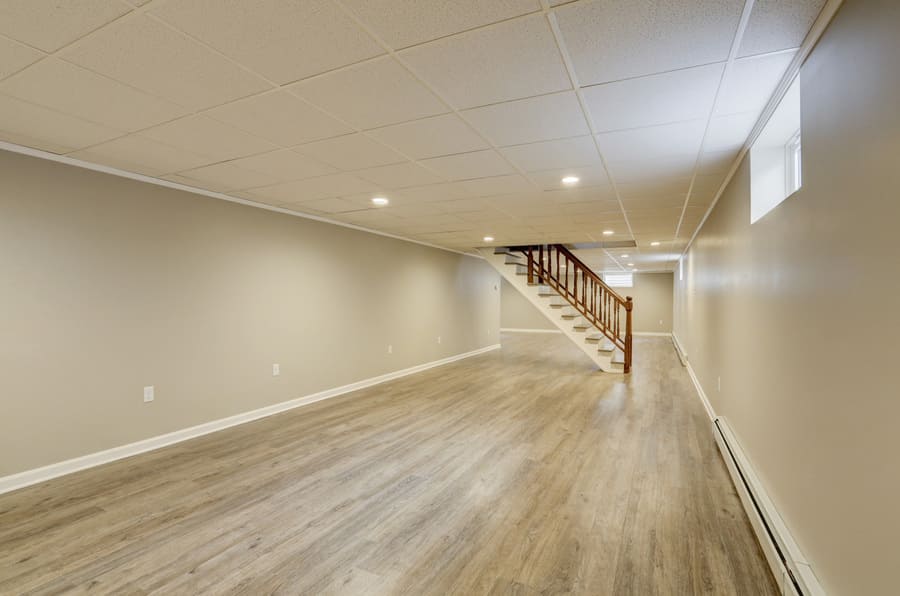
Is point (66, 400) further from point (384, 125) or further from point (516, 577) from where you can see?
point (516, 577)

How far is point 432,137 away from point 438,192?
131 centimetres

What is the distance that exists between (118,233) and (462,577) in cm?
366

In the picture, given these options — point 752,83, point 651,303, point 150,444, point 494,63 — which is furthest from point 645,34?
point 651,303

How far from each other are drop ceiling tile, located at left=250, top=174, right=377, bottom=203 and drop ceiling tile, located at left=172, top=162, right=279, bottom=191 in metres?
0.14

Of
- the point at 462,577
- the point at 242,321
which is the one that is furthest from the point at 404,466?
the point at 242,321

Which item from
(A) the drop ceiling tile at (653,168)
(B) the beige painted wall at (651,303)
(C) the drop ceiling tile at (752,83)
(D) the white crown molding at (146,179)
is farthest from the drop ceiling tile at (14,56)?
(B) the beige painted wall at (651,303)

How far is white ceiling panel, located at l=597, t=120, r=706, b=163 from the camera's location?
246cm

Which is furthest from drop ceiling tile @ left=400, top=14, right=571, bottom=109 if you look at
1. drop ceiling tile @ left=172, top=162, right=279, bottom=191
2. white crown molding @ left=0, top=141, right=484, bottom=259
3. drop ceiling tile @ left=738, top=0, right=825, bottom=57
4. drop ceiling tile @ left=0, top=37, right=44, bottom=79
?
white crown molding @ left=0, top=141, right=484, bottom=259

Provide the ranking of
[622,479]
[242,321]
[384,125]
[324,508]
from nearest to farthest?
[384,125] → [324,508] → [622,479] → [242,321]

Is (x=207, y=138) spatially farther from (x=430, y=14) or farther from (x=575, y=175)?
(x=575, y=175)

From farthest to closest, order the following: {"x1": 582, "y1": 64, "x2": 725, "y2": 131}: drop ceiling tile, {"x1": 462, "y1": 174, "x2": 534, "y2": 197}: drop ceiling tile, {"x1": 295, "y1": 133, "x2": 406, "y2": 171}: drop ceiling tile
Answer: {"x1": 462, "y1": 174, "x2": 534, "y2": 197}: drop ceiling tile < {"x1": 295, "y1": 133, "x2": 406, "y2": 171}: drop ceiling tile < {"x1": 582, "y1": 64, "x2": 725, "y2": 131}: drop ceiling tile

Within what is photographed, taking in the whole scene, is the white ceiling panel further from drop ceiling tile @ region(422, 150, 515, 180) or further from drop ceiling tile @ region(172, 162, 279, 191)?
drop ceiling tile @ region(172, 162, 279, 191)

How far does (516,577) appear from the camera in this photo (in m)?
1.96

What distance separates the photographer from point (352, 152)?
9.37 feet
